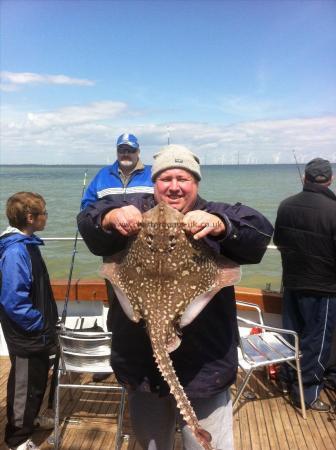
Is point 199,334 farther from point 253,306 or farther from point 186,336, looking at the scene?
point 253,306

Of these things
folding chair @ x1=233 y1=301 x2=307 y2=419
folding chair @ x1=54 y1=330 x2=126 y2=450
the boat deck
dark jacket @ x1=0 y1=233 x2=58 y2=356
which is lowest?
the boat deck

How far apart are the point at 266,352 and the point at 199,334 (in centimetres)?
223

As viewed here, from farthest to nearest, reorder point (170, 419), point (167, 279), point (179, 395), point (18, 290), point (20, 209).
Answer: point (20, 209) < point (18, 290) < point (170, 419) < point (167, 279) < point (179, 395)

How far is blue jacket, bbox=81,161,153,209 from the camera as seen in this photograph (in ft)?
14.8

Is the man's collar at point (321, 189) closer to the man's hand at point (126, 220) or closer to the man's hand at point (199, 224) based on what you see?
the man's hand at point (199, 224)

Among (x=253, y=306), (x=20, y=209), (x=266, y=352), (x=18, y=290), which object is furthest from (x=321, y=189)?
(x=18, y=290)

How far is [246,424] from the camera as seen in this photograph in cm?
382

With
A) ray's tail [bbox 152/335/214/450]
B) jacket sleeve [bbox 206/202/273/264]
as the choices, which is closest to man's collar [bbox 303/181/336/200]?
jacket sleeve [bbox 206/202/273/264]

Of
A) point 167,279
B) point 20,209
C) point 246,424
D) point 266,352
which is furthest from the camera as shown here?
point 266,352

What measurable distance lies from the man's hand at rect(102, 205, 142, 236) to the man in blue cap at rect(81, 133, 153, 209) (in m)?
2.57

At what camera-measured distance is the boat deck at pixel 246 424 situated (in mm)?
3520

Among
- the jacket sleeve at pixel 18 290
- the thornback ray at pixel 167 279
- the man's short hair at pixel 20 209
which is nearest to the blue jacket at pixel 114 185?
the man's short hair at pixel 20 209

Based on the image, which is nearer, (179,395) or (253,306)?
(179,395)

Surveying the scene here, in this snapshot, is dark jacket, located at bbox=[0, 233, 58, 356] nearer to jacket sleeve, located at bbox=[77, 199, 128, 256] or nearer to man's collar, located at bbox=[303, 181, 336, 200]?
jacket sleeve, located at bbox=[77, 199, 128, 256]
